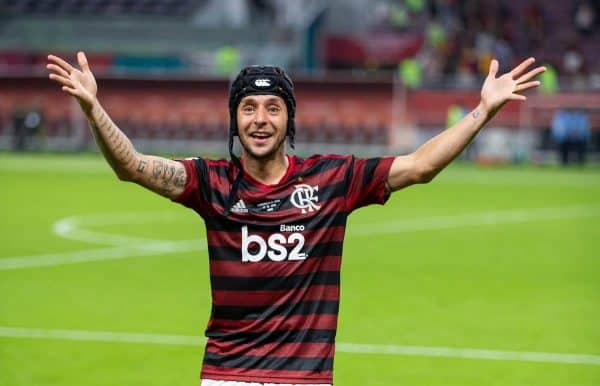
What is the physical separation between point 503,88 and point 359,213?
18.2 metres

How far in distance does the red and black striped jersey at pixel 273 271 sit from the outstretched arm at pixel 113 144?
9cm

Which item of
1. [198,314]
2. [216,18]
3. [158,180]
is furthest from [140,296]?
[216,18]

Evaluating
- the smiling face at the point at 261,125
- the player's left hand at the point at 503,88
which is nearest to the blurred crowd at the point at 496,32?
the player's left hand at the point at 503,88

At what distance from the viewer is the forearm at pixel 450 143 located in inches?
243

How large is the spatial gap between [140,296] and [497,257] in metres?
5.96

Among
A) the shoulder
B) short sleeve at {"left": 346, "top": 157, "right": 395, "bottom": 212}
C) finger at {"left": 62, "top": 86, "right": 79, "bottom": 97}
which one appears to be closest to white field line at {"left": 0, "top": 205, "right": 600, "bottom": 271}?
the shoulder

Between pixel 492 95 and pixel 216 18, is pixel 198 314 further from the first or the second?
pixel 216 18

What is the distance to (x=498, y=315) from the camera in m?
13.1

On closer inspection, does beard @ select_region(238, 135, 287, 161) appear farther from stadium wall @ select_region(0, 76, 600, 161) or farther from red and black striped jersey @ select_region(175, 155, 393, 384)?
stadium wall @ select_region(0, 76, 600, 161)

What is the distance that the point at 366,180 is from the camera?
6309 millimetres

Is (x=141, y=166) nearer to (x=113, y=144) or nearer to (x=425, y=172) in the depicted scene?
(x=113, y=144)

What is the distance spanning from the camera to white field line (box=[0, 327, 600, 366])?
1097 centimetres

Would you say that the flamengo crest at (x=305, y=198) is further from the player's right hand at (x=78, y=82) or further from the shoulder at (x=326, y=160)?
the player's right hand at (x=78, y=82)

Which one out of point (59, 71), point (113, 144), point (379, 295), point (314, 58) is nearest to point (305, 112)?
point (314, 58)
